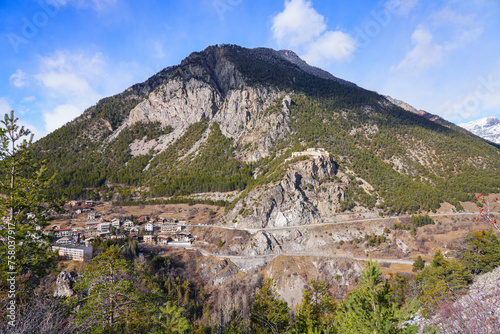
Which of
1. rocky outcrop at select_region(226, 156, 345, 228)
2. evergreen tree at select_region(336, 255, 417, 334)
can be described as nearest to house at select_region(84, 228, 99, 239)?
rocky outcrop at select_region(226, 156, 345, 228)

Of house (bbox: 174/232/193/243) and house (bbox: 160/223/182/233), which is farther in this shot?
house (bbox: 160/223/182/233)

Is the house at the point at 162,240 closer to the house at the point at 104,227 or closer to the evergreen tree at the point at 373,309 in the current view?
the house at the point at 104,227

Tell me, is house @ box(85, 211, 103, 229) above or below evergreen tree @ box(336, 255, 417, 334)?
below

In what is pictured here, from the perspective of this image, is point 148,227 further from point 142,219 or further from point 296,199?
point 296,199

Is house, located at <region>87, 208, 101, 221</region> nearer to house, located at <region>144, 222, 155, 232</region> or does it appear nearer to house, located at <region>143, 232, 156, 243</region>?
house, located at <region>144, 222, 155, 232</region>

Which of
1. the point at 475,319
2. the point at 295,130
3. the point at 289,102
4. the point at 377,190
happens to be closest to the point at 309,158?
the point at 377,190

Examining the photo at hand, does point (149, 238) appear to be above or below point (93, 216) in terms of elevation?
below

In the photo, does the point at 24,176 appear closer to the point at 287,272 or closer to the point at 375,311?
the point at 375,311

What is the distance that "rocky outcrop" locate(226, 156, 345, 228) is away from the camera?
74188 millimetres

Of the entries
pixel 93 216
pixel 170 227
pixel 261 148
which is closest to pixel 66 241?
pixel 93 216

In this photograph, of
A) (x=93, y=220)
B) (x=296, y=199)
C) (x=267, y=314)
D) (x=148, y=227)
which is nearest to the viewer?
(x=267, y=314)

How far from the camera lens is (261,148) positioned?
382 feet

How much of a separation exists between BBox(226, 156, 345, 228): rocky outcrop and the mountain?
38cm

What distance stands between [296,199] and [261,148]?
148ft
